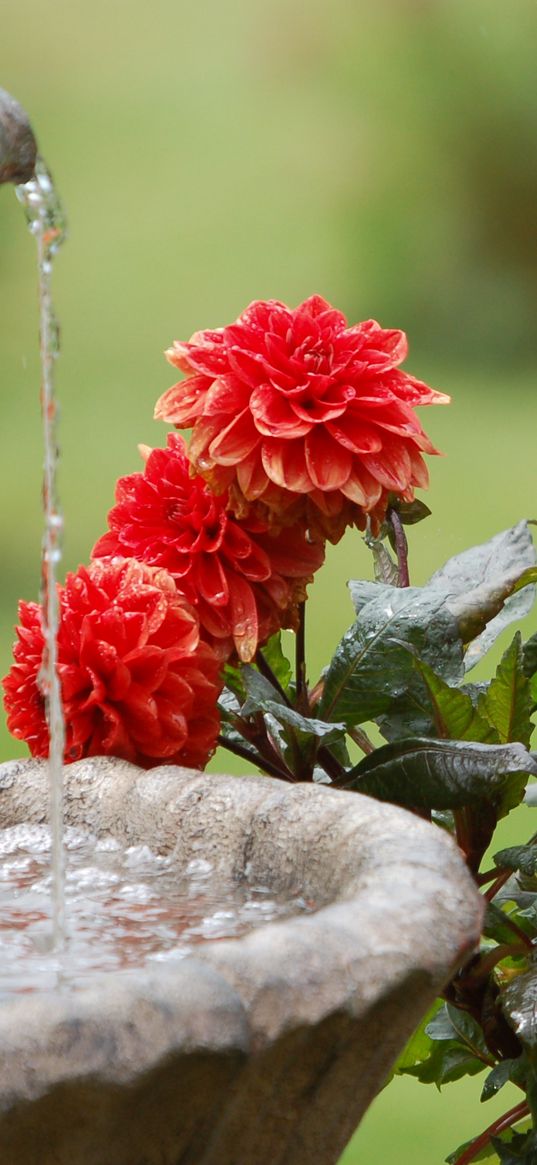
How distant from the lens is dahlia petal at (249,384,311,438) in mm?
821

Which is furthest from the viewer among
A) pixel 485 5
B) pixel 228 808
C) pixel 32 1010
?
pixel 485 5

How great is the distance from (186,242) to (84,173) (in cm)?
19

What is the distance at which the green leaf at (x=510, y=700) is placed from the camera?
89 cm

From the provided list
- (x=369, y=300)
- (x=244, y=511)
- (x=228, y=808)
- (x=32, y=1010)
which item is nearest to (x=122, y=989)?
(x=32, y=1010)

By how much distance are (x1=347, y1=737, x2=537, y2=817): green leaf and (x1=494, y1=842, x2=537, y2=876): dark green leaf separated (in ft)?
0.09

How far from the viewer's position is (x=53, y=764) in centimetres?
77

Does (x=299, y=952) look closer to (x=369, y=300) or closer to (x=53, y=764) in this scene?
(x=53, y=764)

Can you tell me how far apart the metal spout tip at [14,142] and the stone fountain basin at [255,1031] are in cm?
32

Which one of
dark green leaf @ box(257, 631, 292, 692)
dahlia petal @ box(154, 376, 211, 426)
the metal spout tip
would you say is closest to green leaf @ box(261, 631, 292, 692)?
dark green leaf @ box(257, 631, 292, 692)

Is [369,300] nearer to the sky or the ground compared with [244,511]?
nearer to the sky

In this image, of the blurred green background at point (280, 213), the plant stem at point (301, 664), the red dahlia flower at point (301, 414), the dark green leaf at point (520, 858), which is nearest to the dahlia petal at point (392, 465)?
the red dahlia flower at point (301, 414)

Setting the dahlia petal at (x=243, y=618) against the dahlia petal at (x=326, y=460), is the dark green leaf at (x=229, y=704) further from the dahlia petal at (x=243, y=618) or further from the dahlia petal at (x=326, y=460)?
the dahlia petal at (x=326, y=460)

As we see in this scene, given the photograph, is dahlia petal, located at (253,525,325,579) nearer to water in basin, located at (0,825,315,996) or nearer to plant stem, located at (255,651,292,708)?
plant stem, located at (255,651,292,708)

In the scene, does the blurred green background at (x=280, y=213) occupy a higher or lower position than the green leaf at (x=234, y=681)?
higher
